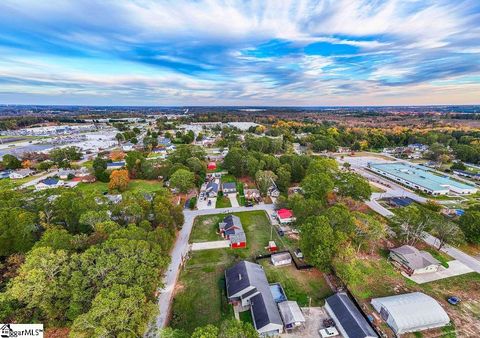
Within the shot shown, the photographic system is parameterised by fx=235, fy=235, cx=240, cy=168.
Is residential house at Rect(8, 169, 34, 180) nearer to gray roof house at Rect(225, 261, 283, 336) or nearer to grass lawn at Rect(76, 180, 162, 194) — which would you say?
grass lawn at Rect(76, 180, 162, 194)

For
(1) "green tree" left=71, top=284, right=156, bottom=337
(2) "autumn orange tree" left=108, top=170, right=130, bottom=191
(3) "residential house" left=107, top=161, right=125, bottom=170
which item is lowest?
(3) "residential house" left=107, top=161, right=125, bottom=170

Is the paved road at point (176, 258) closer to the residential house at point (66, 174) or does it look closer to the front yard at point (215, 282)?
the front yard at point (215, 282)

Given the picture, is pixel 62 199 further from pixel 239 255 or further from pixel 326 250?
pixel 326 250

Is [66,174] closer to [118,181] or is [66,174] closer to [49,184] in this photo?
[49,184]

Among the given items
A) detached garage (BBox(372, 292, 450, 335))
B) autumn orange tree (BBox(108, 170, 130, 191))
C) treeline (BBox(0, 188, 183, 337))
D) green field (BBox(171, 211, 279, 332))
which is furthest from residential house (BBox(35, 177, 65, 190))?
detached garage (BBox(372, 292, 450, 335))

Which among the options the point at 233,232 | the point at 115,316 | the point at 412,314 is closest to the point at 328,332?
the point at 412,314

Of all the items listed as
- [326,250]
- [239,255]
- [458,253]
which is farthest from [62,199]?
[458,253]
